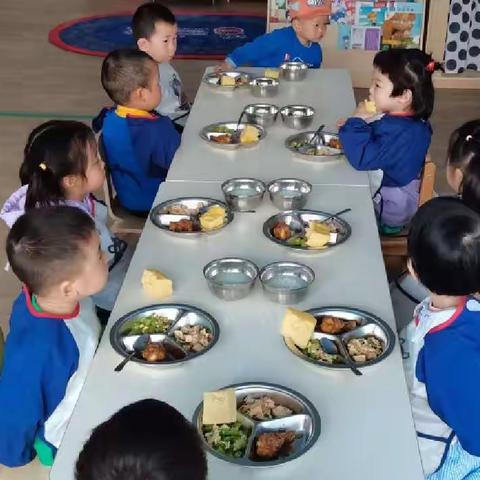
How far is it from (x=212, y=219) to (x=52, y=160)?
48 cm

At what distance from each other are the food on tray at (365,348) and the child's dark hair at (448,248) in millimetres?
170

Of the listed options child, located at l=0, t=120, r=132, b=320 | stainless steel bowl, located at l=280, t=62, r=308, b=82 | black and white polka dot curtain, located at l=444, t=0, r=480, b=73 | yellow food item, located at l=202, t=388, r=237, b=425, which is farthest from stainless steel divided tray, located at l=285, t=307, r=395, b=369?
black and white polka dot curtain, located at l=444, t=0, r=480, b=73

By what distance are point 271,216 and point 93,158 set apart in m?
0.55

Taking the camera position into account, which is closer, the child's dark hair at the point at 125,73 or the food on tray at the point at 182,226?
the food on tray at the point at 182,226

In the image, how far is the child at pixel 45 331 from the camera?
5.02ft

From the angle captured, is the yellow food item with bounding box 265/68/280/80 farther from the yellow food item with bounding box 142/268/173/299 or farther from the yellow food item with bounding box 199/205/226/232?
the yellow food item with bounding box 142/268/173/299

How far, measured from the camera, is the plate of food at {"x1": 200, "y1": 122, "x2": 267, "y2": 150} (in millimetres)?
2496

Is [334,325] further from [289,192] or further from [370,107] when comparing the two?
[370,107]

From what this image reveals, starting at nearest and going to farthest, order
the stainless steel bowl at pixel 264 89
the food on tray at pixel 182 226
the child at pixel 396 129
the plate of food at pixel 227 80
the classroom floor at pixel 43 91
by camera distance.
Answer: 1. the food on tray at pixel 182 226
2. the child at pixel 396 129
3. the stainless steel bowl at pixel 264 89
4. the plate of food at pixel 227 80
5. the classroom floor at pixel 43 91

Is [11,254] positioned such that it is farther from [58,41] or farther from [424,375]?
[58,41]

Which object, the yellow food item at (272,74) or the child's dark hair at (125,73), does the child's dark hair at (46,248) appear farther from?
the yellow food item at (272,74)

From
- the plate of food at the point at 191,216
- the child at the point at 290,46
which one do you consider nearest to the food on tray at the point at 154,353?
the plate of food at the point at 191,216

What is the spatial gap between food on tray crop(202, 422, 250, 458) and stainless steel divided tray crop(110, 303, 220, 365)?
192 millimetres

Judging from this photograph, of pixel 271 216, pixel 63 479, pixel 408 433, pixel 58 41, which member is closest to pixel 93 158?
pixel 271 216
